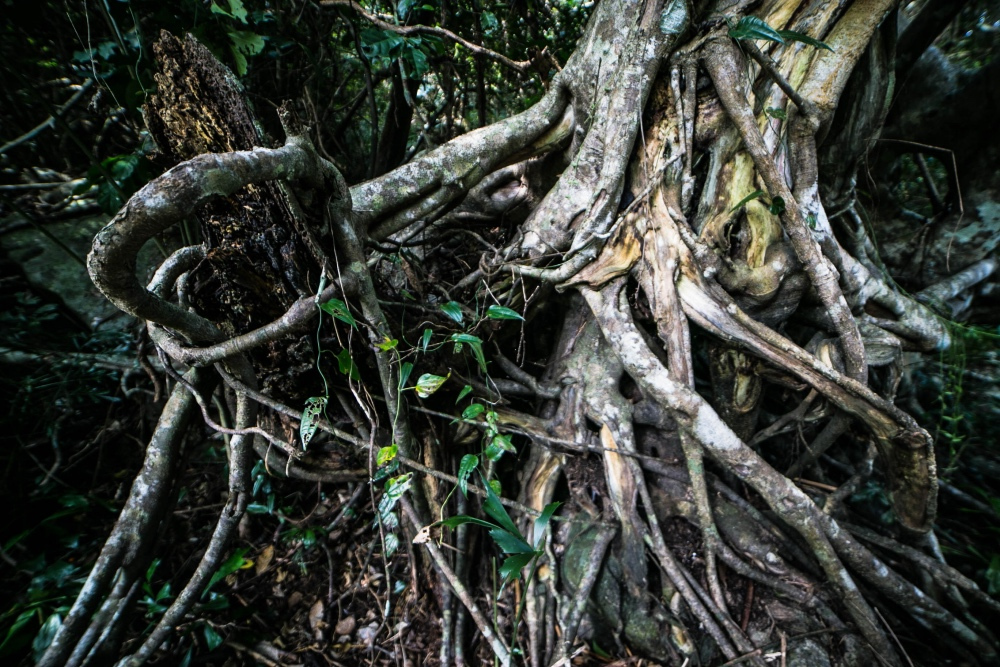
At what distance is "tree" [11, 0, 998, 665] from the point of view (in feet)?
4.63

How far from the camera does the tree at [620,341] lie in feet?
4.63

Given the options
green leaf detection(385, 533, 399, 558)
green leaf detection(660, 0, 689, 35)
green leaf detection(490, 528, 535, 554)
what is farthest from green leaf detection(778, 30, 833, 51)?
green leaf detection(385, 533, 399, 558)

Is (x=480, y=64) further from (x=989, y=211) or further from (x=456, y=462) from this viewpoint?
(x=989, y=211)

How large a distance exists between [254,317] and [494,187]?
1.25 metres

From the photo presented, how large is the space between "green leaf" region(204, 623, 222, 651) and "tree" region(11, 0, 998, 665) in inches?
9.8

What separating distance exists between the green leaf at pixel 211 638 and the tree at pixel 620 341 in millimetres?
250

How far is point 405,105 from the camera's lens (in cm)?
→ 303

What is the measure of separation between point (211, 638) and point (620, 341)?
2.05 metres

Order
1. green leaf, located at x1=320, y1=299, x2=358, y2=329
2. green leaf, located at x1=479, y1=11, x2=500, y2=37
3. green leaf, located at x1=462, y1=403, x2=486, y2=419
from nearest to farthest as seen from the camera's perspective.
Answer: green leaf, located at x1=320, y1=299, x2=358, y2=329 < green leaf, located at x1=462, y1=403, x2=486, y2=419 < green leaf, located at x1=479, y1=11, x2=500, y2=37

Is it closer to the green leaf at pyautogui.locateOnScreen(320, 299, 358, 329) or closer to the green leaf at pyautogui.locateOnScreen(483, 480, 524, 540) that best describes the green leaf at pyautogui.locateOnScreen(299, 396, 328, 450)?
the green leaf at pyautogui.locateOnScreen(320, 299, 358, 329)

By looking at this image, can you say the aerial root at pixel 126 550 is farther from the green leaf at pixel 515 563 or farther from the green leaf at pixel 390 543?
the green leaf at pixel 515 563

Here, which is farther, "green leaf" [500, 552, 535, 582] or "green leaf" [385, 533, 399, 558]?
"green leaf" [385, 533, 399, 558]

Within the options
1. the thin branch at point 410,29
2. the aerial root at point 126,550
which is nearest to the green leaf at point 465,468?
the aerial root at point 126,550

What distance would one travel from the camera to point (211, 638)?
1798 mm
